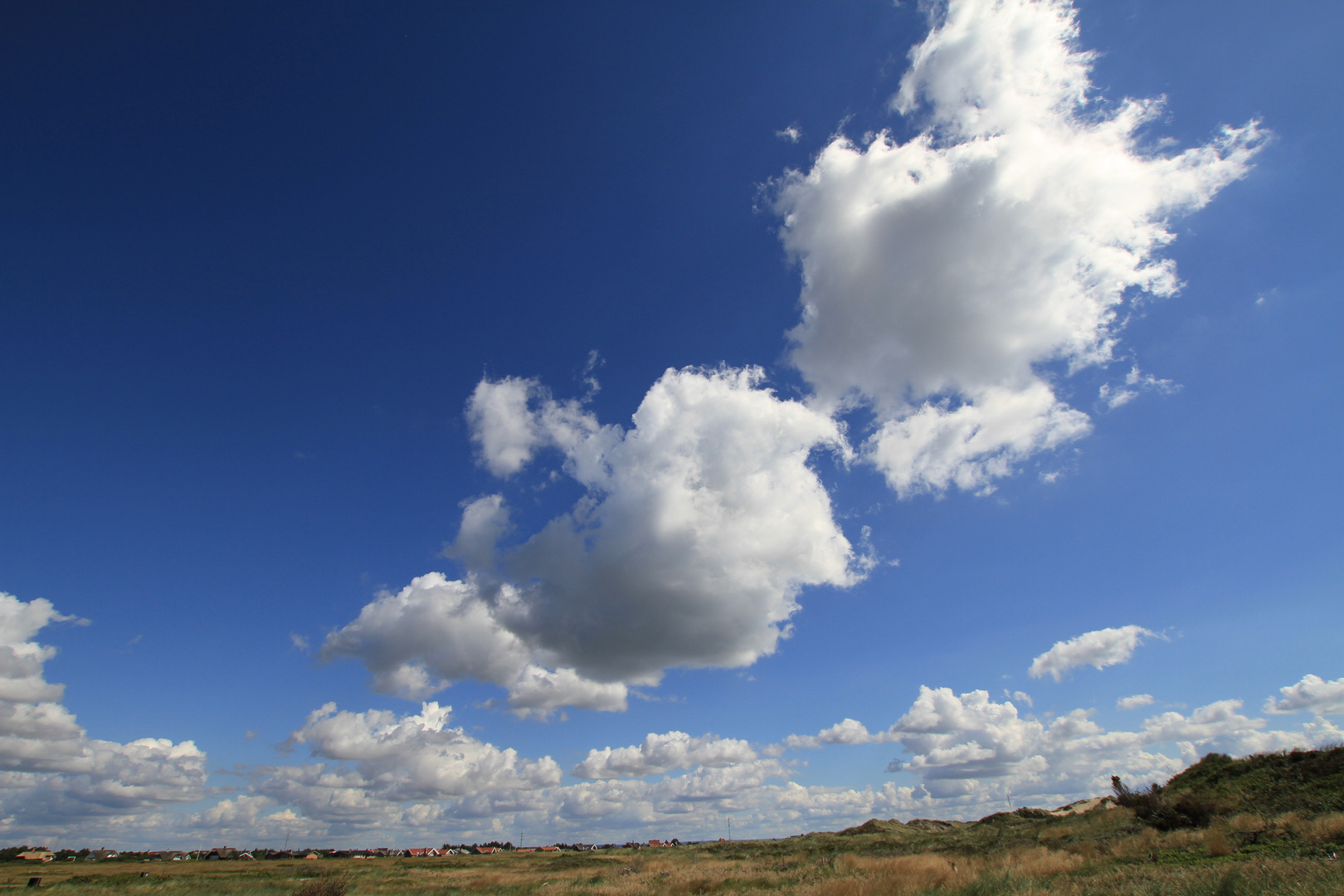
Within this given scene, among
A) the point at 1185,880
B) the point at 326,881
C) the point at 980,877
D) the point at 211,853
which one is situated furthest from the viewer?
the point at 211,853

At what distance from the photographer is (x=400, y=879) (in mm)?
62281

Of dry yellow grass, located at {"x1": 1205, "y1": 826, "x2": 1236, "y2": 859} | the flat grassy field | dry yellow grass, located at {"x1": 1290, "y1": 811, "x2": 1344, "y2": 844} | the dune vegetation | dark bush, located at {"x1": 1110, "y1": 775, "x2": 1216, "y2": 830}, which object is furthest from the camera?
dark bush, located at {"x1": 1110, "y1": 775, "x2": 1216, "y2": 830}

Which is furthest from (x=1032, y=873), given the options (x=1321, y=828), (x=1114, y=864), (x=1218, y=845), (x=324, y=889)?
(x=324, y=889)

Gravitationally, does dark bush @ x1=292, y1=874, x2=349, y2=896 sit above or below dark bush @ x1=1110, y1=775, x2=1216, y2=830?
below

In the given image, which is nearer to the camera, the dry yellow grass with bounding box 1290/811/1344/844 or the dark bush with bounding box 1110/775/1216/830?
the dry yellow grass with bounding box 1290/811/1344/844

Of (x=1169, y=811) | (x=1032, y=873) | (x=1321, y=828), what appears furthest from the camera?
(x=1169, y=811)

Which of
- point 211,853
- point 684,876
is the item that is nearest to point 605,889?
point 684,876

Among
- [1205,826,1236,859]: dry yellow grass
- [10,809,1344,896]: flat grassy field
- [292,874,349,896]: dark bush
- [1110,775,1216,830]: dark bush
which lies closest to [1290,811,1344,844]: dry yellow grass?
[10,809,1344,896]: flat grassy field

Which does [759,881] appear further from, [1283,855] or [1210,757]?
[1210,757]

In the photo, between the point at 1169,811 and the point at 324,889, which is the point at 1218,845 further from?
the point at 324,889

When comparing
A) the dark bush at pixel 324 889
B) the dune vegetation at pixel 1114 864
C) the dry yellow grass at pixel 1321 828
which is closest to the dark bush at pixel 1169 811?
the dune vegetation at pixel 1114 864

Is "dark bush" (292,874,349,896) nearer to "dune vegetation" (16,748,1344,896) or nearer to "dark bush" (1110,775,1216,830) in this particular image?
"dune vegetation" (16,748,1344,896)

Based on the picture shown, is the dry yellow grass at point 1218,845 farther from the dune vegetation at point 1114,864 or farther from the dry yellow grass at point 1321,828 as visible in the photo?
the dry yellow grass at point 1321,828

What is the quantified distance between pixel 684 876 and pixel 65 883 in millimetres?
73528
